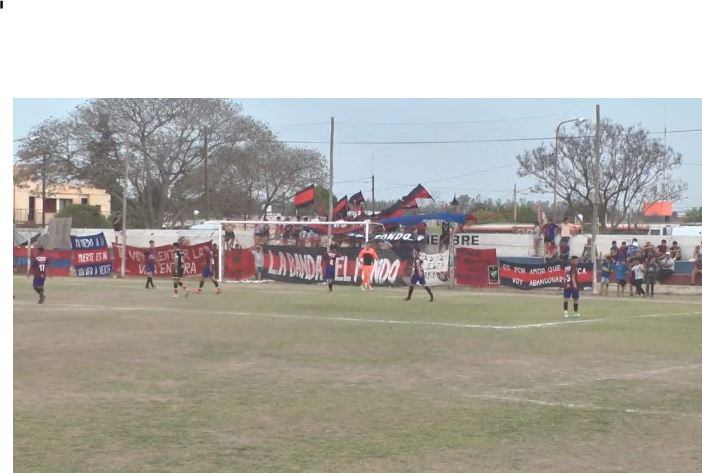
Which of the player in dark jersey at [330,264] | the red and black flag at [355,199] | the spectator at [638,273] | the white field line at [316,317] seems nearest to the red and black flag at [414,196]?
the red and black flag at [355,199]

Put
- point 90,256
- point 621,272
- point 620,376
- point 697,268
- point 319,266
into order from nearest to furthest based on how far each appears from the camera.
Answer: point 620,376
point 621,272
point 697,268
point 319,266
point 90,256

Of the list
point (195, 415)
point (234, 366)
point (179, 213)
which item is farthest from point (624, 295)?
point (179, 213)

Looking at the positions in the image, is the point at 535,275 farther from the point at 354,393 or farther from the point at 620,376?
the point at 354,393

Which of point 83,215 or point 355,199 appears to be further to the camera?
point 83,215

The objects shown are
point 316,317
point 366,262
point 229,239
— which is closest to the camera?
point 316,317

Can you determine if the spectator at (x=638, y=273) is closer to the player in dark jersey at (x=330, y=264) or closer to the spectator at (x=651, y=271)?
the spectator at (x=651, y=271)

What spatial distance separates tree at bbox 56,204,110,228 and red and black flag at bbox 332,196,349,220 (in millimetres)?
21416

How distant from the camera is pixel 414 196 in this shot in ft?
154

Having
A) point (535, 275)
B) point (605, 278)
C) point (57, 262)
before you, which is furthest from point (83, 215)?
point (605, 278)

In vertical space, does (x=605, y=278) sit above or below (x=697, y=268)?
below

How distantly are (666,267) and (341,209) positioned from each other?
753 inches

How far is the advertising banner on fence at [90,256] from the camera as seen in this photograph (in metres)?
44.9

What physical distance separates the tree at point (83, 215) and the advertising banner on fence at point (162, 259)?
1658 centimetres

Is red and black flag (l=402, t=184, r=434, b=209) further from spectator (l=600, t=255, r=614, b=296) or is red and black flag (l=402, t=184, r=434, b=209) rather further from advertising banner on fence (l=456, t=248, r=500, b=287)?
spectator (l=600, t=255, r=614, b=296)
